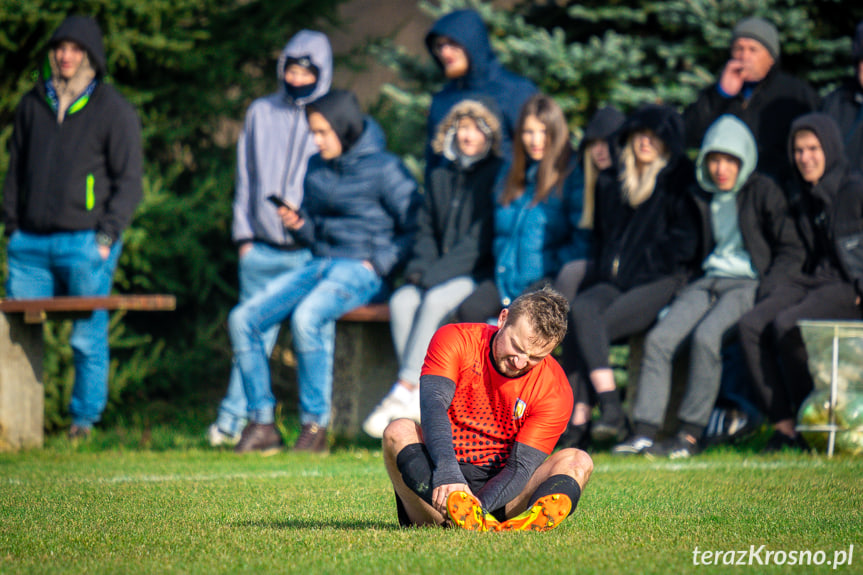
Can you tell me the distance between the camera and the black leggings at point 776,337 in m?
6.98

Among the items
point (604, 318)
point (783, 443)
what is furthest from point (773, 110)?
point (783, 443)

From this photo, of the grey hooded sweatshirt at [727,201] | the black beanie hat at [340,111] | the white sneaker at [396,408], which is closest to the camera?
the grey hooded sweatshirt at [727,201]

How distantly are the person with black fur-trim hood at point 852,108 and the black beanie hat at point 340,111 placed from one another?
347cm

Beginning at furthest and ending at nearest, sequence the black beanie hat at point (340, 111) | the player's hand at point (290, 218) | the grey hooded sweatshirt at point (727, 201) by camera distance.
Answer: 1. the black beanie hat at point (340, 111)
2. the player's hand at point (290, 218)
3. the grey hooded sweatshirt at point (727, 201)

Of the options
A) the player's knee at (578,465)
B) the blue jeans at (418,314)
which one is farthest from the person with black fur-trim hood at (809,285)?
the player's knee at (578,465)

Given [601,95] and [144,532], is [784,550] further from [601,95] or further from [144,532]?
[601,95]

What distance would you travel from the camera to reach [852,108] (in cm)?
792

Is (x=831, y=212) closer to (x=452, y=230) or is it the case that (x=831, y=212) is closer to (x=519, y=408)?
(x=452, y=230)

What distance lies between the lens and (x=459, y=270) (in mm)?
8055

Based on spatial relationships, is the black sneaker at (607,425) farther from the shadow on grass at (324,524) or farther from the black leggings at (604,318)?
the shadow on grass at (324,524)

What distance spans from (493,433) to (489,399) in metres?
0.16

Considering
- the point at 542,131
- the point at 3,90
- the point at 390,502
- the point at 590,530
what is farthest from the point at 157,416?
the point at 590,530

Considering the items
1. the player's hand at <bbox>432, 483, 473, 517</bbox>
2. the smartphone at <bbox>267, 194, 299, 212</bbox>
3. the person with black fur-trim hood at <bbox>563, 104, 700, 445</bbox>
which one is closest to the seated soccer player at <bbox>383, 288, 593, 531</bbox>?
the player's hand at <bbox>432, 483, 473, 517</bbox>

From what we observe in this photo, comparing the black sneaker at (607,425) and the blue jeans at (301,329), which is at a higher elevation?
the blue jeans at (301,329)
